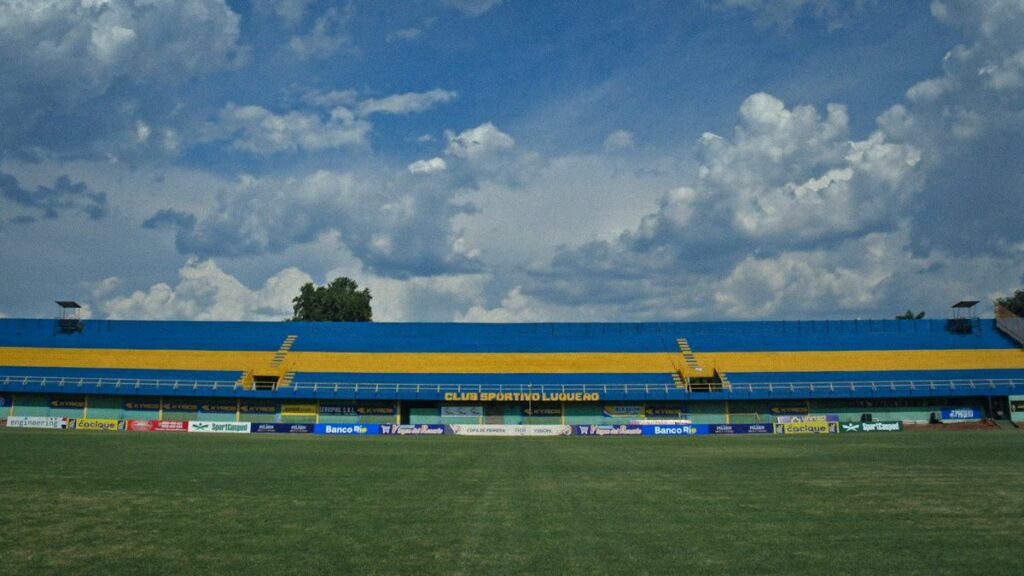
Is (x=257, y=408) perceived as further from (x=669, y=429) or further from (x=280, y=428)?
(x=669, y=429)

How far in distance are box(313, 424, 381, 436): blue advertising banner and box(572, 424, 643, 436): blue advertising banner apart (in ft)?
50.0

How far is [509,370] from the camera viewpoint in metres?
65.6

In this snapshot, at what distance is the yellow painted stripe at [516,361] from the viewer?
65.4 metres

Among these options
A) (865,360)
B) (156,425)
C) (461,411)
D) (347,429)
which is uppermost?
(865,360)

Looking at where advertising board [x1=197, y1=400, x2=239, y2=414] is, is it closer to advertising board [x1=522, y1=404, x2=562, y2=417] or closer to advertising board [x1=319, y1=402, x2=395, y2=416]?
advertising board [x1=319, y1=402, x2=395, y2=416]

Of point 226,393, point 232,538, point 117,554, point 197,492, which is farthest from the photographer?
point 226,393

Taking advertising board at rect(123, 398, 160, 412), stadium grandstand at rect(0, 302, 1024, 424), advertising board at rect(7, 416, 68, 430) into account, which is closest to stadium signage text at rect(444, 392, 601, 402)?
stadium grandstand at rect(0, 302, 1024, 424)

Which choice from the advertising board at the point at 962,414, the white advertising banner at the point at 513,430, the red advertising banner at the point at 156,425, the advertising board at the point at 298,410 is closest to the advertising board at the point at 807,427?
the advertising board at the point at 962,414

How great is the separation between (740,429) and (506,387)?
2004 centimetres

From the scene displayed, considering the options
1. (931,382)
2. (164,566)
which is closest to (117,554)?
(164,566)

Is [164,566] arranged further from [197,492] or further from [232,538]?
[197,492]

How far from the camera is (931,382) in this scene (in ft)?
203

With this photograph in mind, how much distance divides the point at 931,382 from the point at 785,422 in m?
17.6

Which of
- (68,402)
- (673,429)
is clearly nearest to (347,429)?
(673,429)
